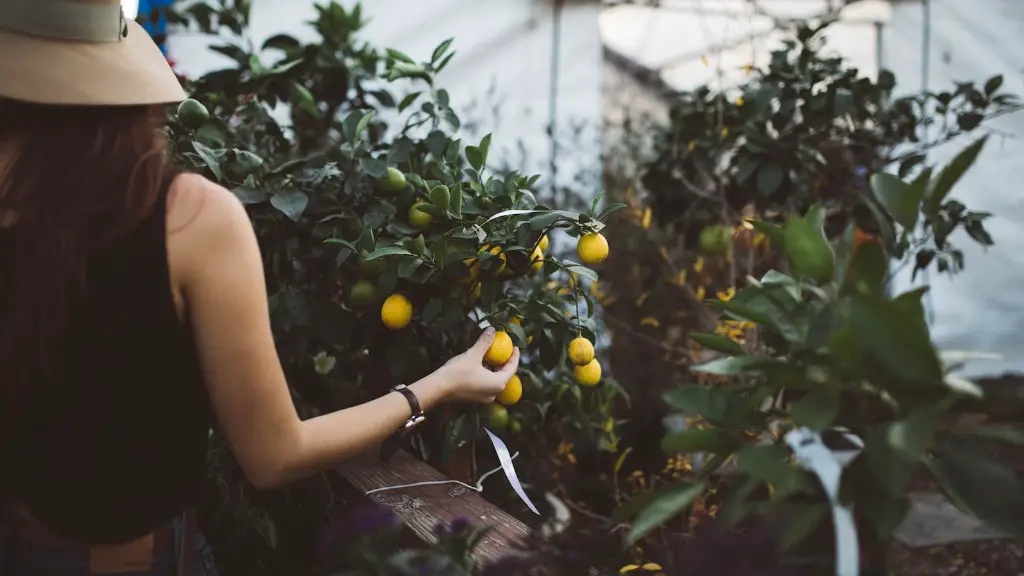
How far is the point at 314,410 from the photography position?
71.3 inches

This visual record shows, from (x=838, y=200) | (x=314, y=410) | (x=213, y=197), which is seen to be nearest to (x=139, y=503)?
(x=213, y=197)

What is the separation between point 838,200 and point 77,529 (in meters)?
2.27

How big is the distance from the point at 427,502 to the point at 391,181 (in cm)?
60

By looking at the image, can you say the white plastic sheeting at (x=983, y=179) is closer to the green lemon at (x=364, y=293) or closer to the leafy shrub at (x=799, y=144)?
the leafy shrub at (x=799, y=144)

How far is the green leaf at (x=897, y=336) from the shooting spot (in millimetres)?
715

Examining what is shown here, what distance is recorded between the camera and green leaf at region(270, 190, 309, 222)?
4.96 ft

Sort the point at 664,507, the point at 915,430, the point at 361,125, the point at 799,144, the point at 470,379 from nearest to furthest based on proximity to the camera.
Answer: the point at 915,430 → the point at 664,507 → the point at 470,379 → the point at 361,125 → the point at 799,144

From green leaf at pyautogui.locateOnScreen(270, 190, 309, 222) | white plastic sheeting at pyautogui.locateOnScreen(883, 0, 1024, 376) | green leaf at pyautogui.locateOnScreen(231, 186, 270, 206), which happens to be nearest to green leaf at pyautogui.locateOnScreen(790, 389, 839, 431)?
green leaf at pyautogui.locateOnScreen(270, 190, 309, 222)

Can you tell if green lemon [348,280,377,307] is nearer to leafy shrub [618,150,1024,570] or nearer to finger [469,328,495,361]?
finger [469,328,495,361]

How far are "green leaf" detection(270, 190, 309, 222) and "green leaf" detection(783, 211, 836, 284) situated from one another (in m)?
0.93

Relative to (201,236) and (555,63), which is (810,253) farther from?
(555,63)

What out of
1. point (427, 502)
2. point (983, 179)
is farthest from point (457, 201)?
point (983, 179)

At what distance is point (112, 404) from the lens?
3.03 feet

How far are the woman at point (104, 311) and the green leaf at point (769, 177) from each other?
Answer: 5.34 ft
